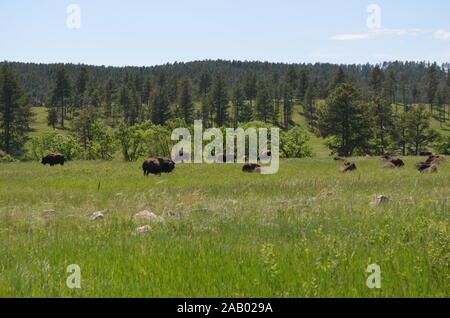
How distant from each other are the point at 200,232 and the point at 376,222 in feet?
12.0

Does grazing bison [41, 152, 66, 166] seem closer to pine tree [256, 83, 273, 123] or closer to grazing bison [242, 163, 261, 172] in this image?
grazing bison [242, 163, 261, 172]

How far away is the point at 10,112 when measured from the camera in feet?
254

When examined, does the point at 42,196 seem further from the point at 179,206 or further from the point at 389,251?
the point at 389,251

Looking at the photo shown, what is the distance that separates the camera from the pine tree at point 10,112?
253 feet

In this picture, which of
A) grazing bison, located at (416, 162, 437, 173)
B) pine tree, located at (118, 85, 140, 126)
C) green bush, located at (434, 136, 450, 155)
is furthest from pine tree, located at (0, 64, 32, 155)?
green bush, located at (434, 136, 450, 155)

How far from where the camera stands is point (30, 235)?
8.34 meters

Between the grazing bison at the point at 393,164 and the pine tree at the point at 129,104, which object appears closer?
the grazing bison at the point at 393,164

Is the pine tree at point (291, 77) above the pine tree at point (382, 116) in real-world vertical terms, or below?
above

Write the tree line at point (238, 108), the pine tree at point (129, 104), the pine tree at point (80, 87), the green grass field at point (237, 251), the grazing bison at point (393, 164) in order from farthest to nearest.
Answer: the pine tree at point (80, 87) → the pine tree at point (129, 104) → the tree line at point (238, 108) → the grazing bison at point (393, 164) → the green grass field at point (237, 251)

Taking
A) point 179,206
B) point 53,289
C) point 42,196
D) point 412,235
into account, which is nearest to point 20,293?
point 53,289

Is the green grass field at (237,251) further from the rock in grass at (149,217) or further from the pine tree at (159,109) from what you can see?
the pine tree at (159,109)

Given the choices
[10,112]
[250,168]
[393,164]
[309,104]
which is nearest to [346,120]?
[393,164]

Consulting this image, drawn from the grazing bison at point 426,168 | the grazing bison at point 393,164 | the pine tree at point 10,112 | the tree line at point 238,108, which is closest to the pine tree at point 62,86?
the tree line at point 238,108

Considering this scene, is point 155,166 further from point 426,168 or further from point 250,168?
point 426,168
